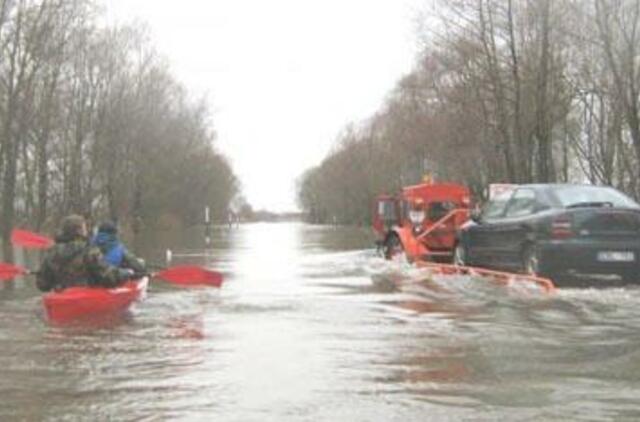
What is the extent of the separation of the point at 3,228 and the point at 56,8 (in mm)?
9985

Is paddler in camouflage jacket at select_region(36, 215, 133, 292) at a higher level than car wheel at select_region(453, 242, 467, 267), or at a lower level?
higher

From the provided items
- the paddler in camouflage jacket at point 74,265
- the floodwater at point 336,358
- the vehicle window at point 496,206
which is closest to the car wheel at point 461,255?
the vehicle window at point 496,206

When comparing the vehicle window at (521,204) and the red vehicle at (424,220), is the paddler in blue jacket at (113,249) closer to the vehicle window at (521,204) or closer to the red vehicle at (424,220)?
the vehicle window at (521,204)

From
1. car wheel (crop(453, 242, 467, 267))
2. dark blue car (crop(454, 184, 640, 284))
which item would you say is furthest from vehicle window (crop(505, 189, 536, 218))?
car wheel (crop(453, 242, 467, 267))

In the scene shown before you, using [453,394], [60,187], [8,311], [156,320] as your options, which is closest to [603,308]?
[156,320]

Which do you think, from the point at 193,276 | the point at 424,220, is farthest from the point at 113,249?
the point at 424,220

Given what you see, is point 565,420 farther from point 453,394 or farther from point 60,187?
point 60,187

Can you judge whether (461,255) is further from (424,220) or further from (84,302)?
(84,302)

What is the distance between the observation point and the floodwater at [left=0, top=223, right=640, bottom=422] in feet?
23.5

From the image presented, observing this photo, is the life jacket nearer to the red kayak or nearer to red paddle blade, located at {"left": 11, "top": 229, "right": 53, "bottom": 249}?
the red kayak

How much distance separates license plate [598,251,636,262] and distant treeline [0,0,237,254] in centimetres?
3416

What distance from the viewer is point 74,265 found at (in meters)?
13.2

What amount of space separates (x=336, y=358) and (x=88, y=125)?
54407mm

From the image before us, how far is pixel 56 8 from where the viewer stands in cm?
4700
